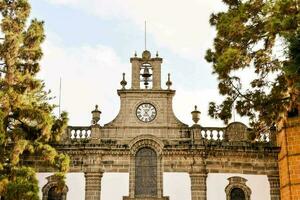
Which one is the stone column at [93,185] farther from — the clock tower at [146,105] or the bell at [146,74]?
the bell at [146,74]

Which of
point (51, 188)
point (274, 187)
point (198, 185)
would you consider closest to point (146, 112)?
point (198, 185)

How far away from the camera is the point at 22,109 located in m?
18.6

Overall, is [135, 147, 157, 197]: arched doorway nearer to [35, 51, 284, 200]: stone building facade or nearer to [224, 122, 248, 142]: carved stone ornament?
[35, 51, 284, 200]: stone building facade

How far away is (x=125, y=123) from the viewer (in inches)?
944

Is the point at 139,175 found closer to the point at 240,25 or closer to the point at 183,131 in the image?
the point at 183,131

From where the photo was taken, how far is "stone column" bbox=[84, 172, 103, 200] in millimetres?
22750

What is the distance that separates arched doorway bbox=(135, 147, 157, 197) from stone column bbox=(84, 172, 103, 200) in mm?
1822

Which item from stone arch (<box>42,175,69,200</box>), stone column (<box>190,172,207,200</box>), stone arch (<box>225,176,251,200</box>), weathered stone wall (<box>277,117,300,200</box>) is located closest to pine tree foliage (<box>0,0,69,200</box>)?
stone arch (<box>42,175,69,200</box>)

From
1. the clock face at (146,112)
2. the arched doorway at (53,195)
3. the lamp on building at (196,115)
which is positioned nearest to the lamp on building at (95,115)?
the clock face at (146,112)

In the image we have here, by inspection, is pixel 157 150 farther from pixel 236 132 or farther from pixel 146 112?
pixel 236 132

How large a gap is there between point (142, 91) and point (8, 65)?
7350 mm

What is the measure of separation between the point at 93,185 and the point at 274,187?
29.1ft

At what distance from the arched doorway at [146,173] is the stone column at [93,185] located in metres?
1.82

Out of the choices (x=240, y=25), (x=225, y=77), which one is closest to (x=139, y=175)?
(x=225, y=77)
